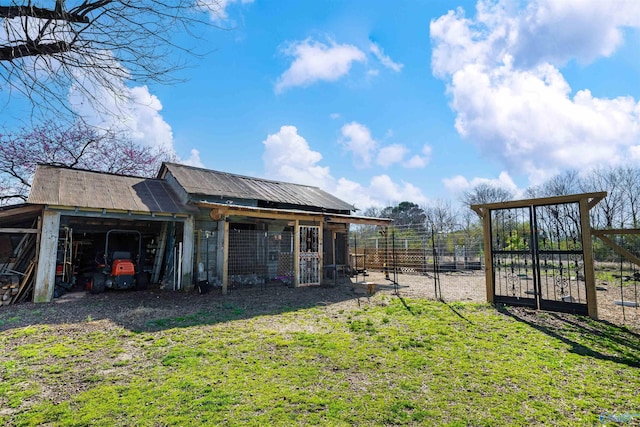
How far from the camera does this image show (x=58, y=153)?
1655 cm

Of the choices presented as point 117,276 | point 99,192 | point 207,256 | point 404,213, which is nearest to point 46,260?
point 117,276

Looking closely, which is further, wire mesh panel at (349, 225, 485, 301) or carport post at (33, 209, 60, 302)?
wire mesh panel at (349, 225, 485, 301)

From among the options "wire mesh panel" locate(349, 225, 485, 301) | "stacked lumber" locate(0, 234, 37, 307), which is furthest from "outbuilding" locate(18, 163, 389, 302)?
"wire mesh panel" locate(349, 225, 485, 301)

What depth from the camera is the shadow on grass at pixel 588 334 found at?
4.14 metres

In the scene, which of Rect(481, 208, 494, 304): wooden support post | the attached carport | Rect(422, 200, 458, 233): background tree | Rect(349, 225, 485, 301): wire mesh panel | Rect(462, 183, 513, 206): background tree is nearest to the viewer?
Rect(481, 208, 494, 304): wooden support post

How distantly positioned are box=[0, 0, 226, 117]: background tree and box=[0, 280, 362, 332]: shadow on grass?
411 centimetres

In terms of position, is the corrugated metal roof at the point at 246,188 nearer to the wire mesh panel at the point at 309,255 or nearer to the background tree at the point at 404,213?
the wire mesh panel at the point at 309,255

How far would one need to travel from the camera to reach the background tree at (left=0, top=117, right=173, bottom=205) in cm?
1530

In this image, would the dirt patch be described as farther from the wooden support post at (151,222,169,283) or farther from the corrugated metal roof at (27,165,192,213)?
the corrugated metal roof at (27,165,192,213)

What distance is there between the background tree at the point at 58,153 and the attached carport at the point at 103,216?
4929mm

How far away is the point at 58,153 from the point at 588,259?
73.2 feet

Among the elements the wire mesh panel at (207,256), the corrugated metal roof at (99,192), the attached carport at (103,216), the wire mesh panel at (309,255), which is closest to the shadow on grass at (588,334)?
the wire mesh panel at (309,255)

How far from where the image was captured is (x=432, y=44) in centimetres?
828

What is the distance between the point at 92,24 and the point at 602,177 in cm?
3154
